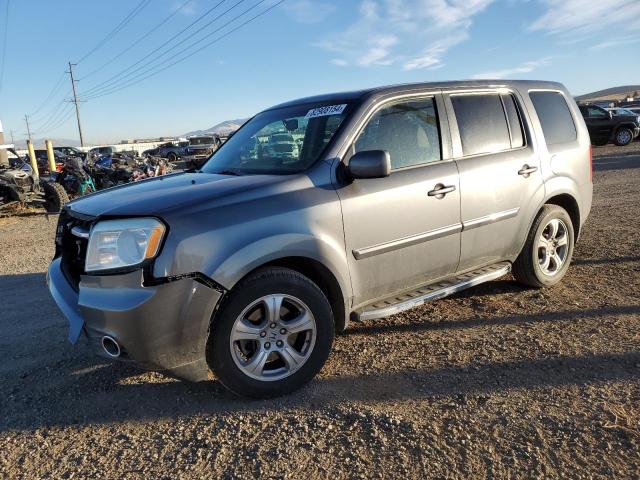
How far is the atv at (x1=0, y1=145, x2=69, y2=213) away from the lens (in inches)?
449

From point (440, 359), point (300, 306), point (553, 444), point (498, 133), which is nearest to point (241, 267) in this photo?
point (300, 306)

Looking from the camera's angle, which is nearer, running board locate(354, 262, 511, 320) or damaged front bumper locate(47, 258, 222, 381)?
damaged front bumper locate(47, 258, 222, 381)

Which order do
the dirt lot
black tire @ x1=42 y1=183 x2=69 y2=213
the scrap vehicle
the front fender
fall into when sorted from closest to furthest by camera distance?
the dirt lot → the front fender → black tire @ x1=42 y1=183 x2=69 y2=213 → the scrap vehicle

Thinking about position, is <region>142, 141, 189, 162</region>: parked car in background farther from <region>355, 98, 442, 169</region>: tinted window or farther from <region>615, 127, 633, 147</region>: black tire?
<region>355, 98, 442, 169</region>: tinted window

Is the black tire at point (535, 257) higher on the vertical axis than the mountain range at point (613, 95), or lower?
lower

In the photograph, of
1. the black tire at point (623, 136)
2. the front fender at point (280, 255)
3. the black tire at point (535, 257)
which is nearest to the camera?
the front fender at point (280, 255)

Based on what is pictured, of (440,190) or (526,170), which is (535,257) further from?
(440,190)

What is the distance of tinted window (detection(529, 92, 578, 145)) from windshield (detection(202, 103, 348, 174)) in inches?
84.5

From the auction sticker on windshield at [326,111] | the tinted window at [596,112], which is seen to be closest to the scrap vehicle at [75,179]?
the auction sticker on windshield at [326,111]

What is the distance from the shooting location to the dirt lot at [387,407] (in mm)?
2463

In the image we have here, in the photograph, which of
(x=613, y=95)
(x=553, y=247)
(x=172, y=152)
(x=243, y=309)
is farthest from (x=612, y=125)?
(x=613, y=95)

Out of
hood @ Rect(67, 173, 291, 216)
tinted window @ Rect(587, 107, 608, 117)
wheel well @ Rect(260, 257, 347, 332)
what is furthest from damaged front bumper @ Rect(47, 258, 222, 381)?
tinted window @ Rect(587, 107, 608, 117)

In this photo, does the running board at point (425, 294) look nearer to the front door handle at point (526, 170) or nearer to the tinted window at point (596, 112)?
the front door handle at point (526, 170)

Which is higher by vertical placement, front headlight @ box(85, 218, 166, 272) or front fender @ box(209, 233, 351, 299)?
front headlight @ box(85, 218, 166, 272)
